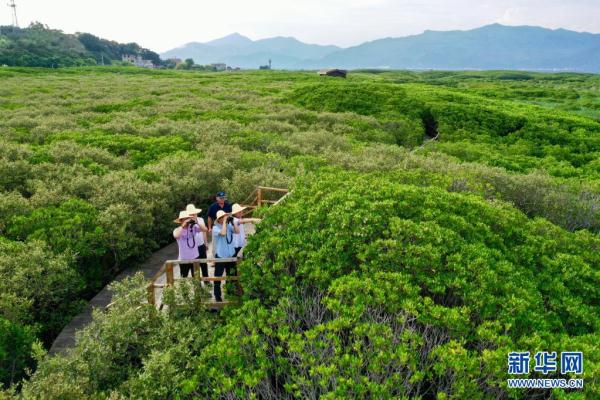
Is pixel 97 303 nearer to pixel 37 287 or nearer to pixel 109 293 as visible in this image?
pixel 109 293

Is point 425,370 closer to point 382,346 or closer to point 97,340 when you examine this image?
point 382,346

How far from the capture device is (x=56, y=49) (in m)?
114

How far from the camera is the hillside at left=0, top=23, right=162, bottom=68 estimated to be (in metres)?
92.4

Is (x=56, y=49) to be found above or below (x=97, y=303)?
above

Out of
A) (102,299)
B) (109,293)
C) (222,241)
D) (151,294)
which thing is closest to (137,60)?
(109,293)

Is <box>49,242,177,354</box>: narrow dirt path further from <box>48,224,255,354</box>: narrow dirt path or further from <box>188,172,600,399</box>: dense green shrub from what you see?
<box>188,172,600,399</box>: dense green shrub

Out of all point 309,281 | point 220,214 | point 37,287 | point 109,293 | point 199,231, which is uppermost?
point 220,214

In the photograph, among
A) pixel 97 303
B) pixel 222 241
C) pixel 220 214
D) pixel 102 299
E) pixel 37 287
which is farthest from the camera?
pixel 102 299

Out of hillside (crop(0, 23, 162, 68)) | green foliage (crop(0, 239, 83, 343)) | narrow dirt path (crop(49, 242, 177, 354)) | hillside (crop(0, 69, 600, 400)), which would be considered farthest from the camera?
hillside (crop(0, 23, 162, 68))

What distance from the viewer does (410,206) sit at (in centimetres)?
1013

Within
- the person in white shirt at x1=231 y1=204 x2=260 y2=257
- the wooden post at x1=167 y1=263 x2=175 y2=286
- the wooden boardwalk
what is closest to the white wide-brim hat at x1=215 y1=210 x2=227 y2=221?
the person in white shirt at x1=231 y1=204 x2=260 y2=257

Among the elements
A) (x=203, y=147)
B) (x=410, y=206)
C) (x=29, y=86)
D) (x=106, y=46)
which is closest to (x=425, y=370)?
(x=410, y=206)

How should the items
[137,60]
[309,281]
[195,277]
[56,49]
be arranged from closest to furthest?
[309,281]
[195,277]
[56,49]
[137,60]

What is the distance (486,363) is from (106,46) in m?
183
